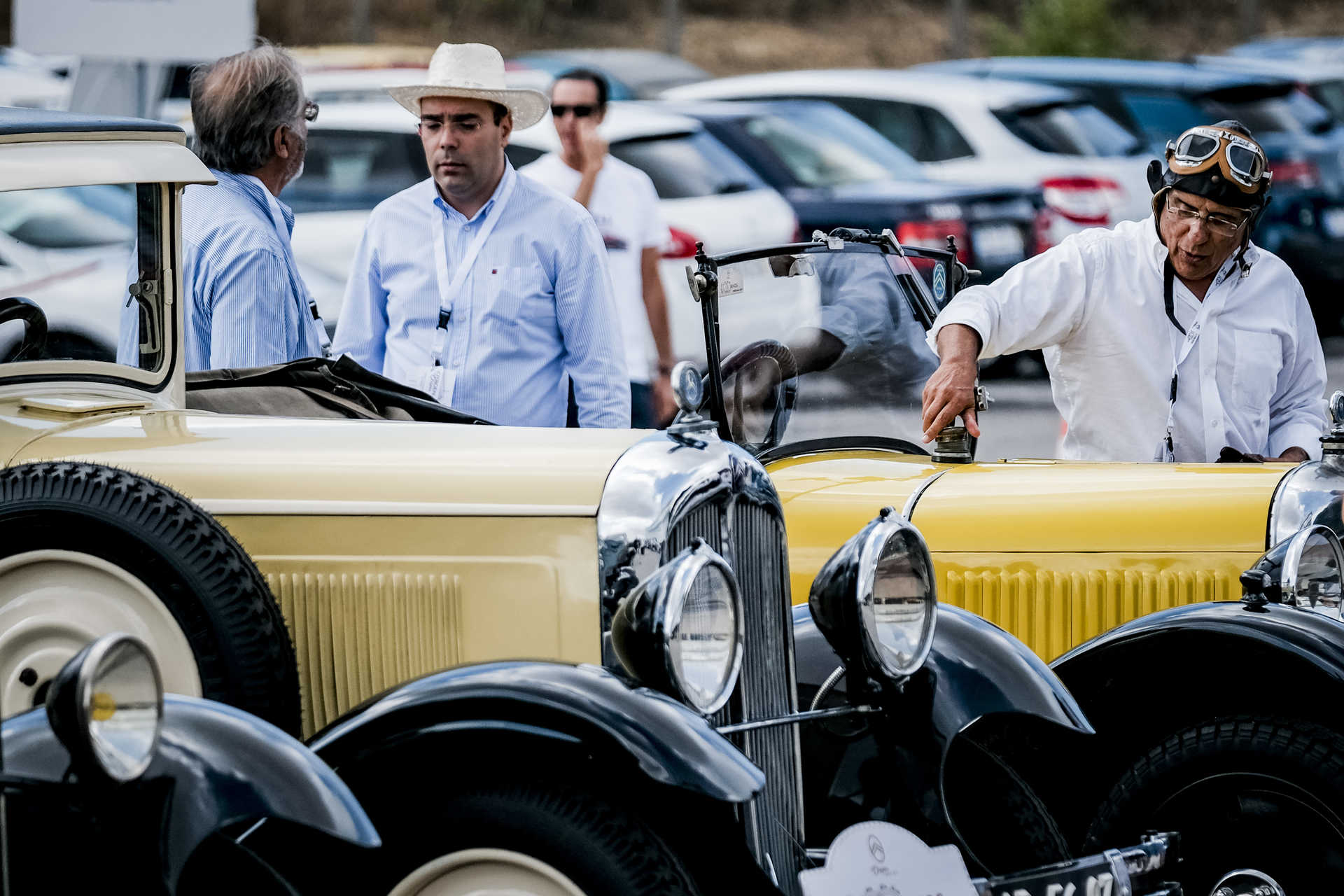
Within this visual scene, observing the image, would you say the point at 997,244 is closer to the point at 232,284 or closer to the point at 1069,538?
the point at 1069,538

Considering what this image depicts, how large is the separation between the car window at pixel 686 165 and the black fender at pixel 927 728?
824 cm

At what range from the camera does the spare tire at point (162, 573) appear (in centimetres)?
317

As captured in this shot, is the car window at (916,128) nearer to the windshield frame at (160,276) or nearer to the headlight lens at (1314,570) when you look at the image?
the headlight lens at (1314,570)

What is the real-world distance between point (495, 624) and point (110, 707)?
1.04m

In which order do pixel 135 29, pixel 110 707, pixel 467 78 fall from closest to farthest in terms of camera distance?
1. pixel 110 707
2. pixel 467 78
3. pixel 135 29

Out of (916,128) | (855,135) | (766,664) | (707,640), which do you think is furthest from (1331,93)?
(707,640)

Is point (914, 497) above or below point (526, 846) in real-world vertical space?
above

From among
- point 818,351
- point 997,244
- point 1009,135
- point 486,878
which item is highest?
point 1009,135

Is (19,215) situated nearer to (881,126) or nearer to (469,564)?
(469,564)

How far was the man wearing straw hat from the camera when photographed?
17.1ft

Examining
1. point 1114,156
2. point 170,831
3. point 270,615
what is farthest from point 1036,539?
point 1114,156

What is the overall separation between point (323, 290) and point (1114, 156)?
6.48m

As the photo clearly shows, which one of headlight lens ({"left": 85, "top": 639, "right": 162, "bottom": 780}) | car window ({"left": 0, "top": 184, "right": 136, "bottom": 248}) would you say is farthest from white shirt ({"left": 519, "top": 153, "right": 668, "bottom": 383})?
headlight lens ({"left": 85, "top": 639, "right": 162, "bottom": 780})

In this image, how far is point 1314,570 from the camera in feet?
13.7
